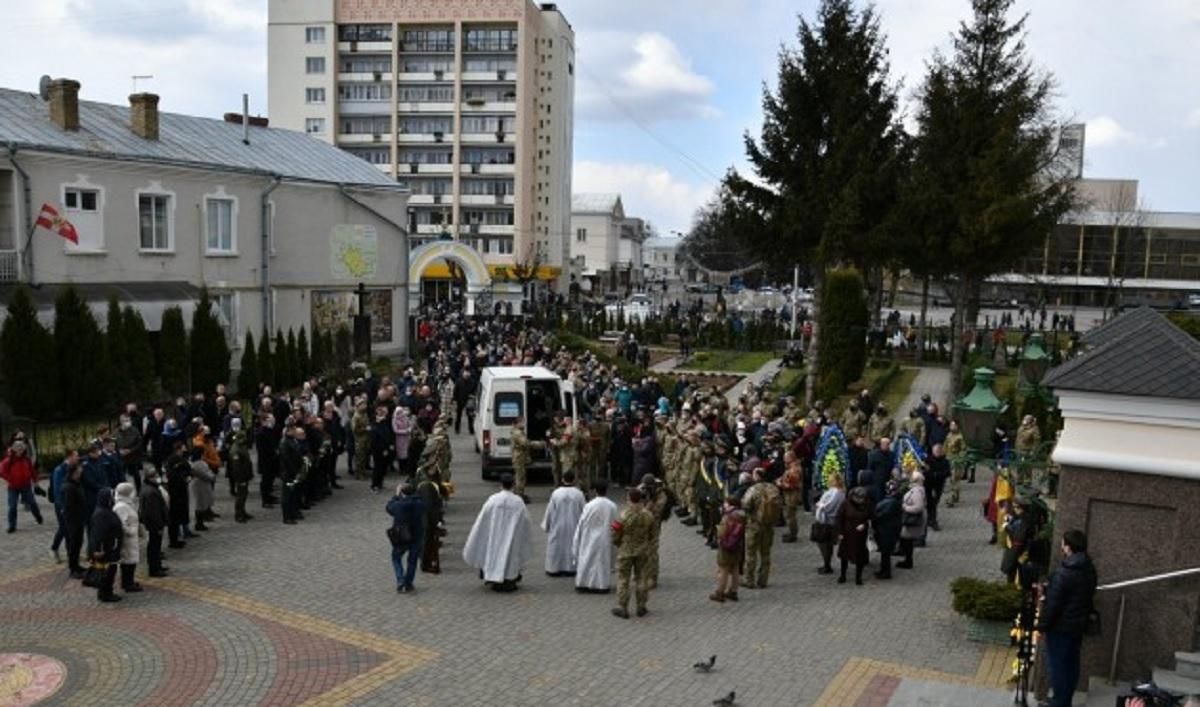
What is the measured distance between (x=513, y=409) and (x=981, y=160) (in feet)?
47.4

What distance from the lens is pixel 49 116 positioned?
27188 millimetres

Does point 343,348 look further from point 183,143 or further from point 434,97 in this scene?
point 434,97

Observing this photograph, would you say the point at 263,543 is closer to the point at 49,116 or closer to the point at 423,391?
the point at 423,391

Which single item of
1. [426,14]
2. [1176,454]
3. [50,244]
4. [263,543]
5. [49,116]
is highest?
[426,14]

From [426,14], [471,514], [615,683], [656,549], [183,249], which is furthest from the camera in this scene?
[426,14]

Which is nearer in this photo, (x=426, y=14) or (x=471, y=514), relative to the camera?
(x=471, y=514)

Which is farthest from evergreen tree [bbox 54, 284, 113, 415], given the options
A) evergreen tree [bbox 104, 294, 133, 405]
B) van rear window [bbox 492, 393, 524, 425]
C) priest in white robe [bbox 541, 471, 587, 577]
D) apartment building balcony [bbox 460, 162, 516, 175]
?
apartment building balcony [bbox 460, 162, 516, 175]

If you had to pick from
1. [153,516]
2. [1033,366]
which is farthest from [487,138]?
[153,516]

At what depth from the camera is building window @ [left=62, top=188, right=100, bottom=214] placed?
2600 cm

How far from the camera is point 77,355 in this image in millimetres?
23703

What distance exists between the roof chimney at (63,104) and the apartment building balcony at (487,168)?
179ft

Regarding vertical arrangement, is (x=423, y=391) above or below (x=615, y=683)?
above

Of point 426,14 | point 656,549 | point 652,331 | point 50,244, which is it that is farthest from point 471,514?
point 426,14

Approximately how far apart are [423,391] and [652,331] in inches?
1066
